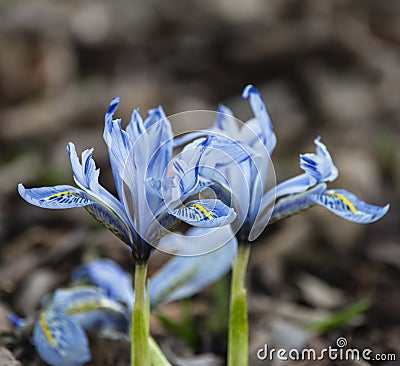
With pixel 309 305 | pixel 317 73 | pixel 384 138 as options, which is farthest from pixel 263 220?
pixel 317 73

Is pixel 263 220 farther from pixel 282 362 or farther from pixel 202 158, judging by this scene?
A: pixel 282 362

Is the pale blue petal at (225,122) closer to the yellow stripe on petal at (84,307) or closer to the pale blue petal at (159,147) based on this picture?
the pale blue petal at (159,147)

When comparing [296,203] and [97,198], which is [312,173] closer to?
[296,203]

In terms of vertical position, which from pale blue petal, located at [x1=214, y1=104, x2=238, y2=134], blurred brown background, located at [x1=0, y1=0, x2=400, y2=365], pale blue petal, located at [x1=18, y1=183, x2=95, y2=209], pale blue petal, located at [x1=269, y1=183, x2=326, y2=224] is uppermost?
pale blue petal, located at [x1=214, y1=104, x2=238, y2=134]

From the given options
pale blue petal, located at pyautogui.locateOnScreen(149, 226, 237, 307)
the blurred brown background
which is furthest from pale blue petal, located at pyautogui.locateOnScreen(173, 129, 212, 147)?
the blurred brown background

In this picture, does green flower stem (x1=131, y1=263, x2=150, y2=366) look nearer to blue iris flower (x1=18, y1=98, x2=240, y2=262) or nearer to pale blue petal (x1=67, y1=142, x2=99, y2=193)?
blue iris flower (x1=18, y1=98, x2=240, y2=262)

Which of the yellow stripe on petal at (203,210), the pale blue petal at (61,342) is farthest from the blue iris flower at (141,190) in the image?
the pale blue petal at (61,342)
